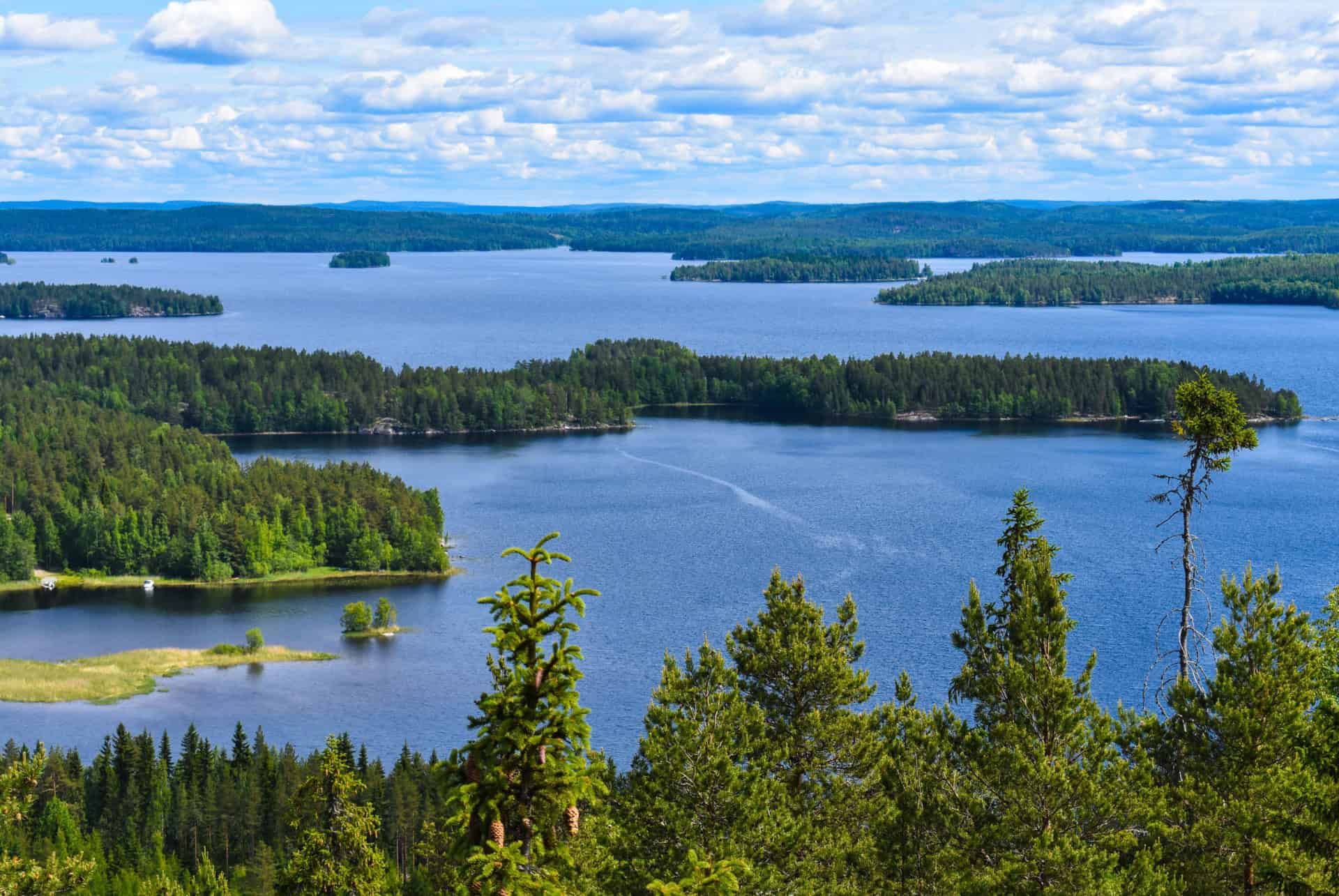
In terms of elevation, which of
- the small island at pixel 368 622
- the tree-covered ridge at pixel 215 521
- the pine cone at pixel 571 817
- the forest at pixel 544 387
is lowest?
the small island at pixel 368 622

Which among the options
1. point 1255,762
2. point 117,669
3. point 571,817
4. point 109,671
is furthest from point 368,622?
point 571,817

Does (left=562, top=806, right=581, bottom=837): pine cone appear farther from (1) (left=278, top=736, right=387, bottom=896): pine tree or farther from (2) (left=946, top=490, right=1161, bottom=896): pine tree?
(1) (left=278, top=736, right=387, bottom=896): pine tree

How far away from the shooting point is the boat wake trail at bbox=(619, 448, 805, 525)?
105 metres

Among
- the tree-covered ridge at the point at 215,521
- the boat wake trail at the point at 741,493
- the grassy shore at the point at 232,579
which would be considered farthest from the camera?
the boat wake trail at the point at 741,493

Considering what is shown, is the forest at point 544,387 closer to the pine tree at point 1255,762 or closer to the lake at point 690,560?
the lake at point 690,560

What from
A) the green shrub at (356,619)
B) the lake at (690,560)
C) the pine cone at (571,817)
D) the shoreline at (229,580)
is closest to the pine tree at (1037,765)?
the pine cone at (571,817)

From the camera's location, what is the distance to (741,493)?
114 meters

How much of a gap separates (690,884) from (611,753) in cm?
4269

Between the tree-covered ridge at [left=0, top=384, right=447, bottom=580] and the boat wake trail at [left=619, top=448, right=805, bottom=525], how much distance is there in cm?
2236

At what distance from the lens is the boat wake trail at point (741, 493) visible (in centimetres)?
10506

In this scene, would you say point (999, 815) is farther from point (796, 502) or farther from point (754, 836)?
point (796, 502)

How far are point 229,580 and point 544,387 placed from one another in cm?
7029

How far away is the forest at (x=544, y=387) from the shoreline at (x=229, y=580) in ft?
189

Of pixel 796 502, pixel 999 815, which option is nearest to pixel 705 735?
pixel 999 815
